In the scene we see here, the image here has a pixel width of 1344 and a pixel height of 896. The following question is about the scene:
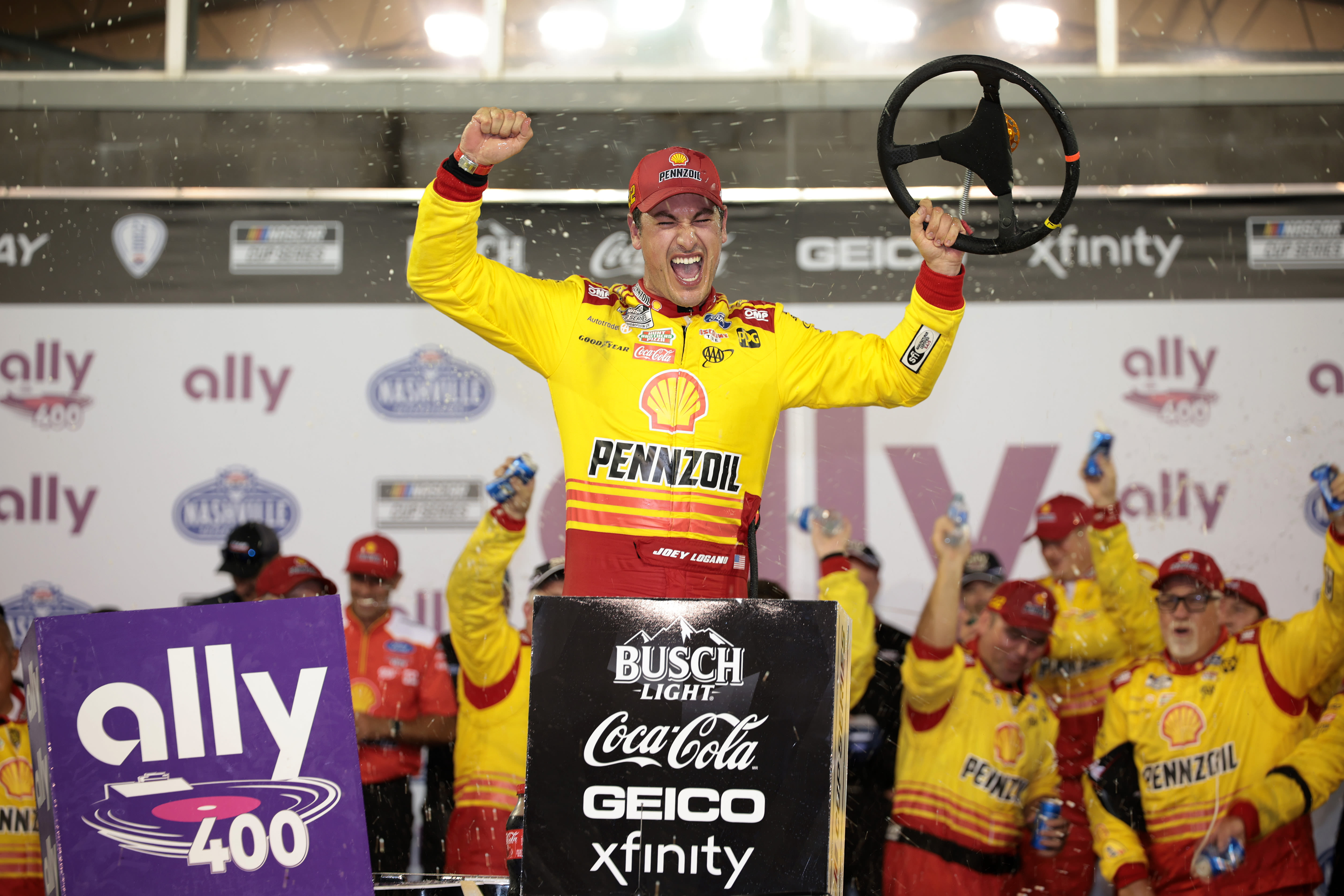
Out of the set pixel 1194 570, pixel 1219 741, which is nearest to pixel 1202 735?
pixel 1219 741

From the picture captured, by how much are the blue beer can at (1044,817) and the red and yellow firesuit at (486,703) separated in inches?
70.6

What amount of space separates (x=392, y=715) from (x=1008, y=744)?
7.57 ft

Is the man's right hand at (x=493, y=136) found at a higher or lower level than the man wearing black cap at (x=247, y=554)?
higher

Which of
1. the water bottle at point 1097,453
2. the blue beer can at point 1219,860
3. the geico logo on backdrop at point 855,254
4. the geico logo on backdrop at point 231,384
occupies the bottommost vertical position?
the blue beer can at point 1219,860

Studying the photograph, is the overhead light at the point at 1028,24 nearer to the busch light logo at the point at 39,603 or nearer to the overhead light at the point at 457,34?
the overhead light at the point at 457,34

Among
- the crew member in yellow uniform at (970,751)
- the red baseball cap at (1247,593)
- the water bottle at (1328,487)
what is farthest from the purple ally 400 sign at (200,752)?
the red baseball cap at (1247,593)

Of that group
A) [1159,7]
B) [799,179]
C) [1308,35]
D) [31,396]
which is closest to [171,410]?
[31,396]

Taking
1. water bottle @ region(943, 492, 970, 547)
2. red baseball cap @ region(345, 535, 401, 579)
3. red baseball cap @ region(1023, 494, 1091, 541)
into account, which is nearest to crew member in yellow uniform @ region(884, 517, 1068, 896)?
water bottle @ region(943, 492, 970, 547)

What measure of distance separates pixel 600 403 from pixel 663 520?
297 mm

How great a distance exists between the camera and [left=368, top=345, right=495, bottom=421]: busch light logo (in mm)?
5734

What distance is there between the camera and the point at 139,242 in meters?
5.87

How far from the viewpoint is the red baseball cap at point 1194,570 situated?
441 centimetres

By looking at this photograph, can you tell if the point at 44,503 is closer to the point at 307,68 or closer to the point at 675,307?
the point at 307,68

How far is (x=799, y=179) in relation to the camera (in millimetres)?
5789
